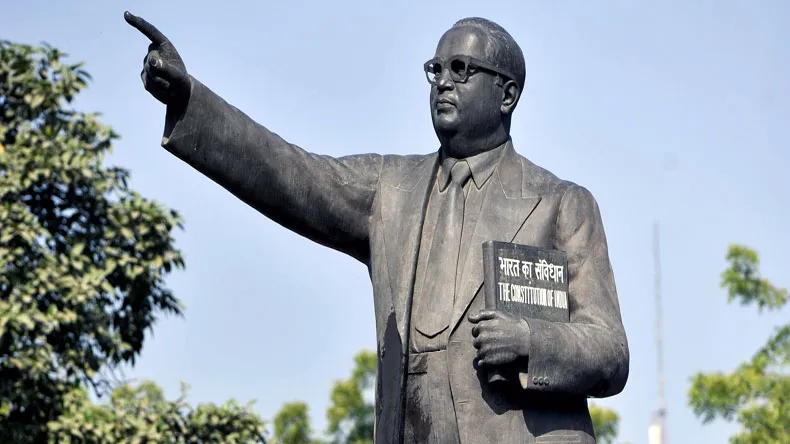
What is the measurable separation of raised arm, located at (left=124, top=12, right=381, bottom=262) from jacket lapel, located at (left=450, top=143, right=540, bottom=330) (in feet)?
1.88

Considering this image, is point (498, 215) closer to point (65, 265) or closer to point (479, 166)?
point (479, 166)

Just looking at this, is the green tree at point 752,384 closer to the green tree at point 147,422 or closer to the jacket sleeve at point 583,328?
the green tree at point 147,422

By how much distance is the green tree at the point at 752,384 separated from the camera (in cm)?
2377

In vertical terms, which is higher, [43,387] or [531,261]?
[43,387]

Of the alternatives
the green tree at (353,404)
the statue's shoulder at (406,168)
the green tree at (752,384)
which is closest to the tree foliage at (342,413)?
the green tree at (353,404)

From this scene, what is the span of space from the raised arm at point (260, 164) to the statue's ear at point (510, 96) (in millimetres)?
668

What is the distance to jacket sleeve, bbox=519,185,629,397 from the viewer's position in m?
6.68

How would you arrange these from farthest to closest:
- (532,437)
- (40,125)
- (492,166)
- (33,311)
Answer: (40,125)
(33,311)
(492,166)
(532,437)

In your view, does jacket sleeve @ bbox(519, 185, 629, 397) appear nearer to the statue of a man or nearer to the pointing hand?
the statue of a man

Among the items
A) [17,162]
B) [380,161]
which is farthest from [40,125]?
[380,161]

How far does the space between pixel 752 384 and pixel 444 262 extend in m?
18.5

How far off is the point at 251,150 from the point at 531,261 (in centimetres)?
129

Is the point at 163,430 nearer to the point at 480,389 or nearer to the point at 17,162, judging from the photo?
the point at 17,162

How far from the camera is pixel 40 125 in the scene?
691 inches
